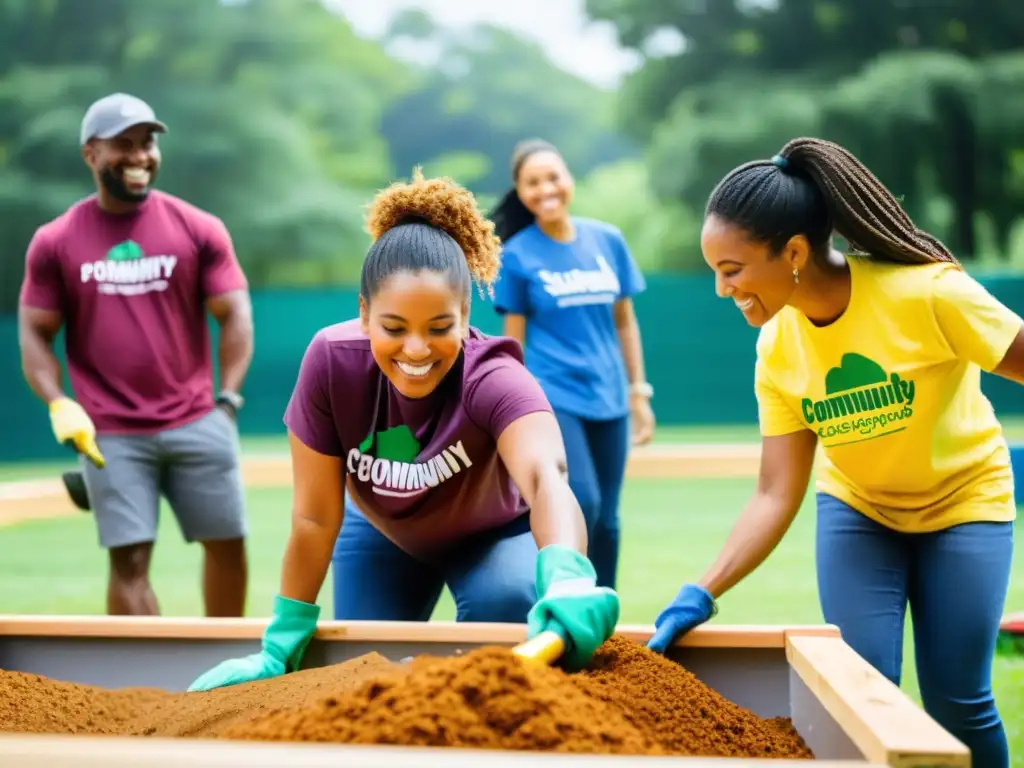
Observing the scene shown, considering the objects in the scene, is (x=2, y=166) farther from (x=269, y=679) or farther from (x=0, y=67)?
(x=269, y=679)

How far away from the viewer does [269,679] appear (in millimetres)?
2211

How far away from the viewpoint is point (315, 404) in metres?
2.39

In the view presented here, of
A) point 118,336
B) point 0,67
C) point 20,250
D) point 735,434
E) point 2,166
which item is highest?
point 0,67

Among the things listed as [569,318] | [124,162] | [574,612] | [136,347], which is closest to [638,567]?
[569,318]

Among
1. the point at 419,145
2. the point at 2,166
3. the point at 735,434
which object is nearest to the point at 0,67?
the point at 2,166

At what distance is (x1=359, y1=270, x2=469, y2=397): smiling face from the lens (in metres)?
2.18

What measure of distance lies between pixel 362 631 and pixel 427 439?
1.26ft

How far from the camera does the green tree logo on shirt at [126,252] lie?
12.6ft

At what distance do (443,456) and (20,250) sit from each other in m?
16.6

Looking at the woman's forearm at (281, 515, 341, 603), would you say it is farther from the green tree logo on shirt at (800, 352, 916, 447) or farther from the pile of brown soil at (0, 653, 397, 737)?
the green tree logo on shirt at (800, 352, 916, 447)

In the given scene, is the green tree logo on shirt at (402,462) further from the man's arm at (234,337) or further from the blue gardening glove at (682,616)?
the man's arm at (234,337)

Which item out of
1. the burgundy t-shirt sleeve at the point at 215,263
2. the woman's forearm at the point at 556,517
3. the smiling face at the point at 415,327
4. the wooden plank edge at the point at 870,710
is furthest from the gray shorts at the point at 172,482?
the wooden plank edge at the point at 870,710

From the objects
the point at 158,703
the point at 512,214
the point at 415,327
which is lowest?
the point at 158,703

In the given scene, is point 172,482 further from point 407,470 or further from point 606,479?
point 407,470
